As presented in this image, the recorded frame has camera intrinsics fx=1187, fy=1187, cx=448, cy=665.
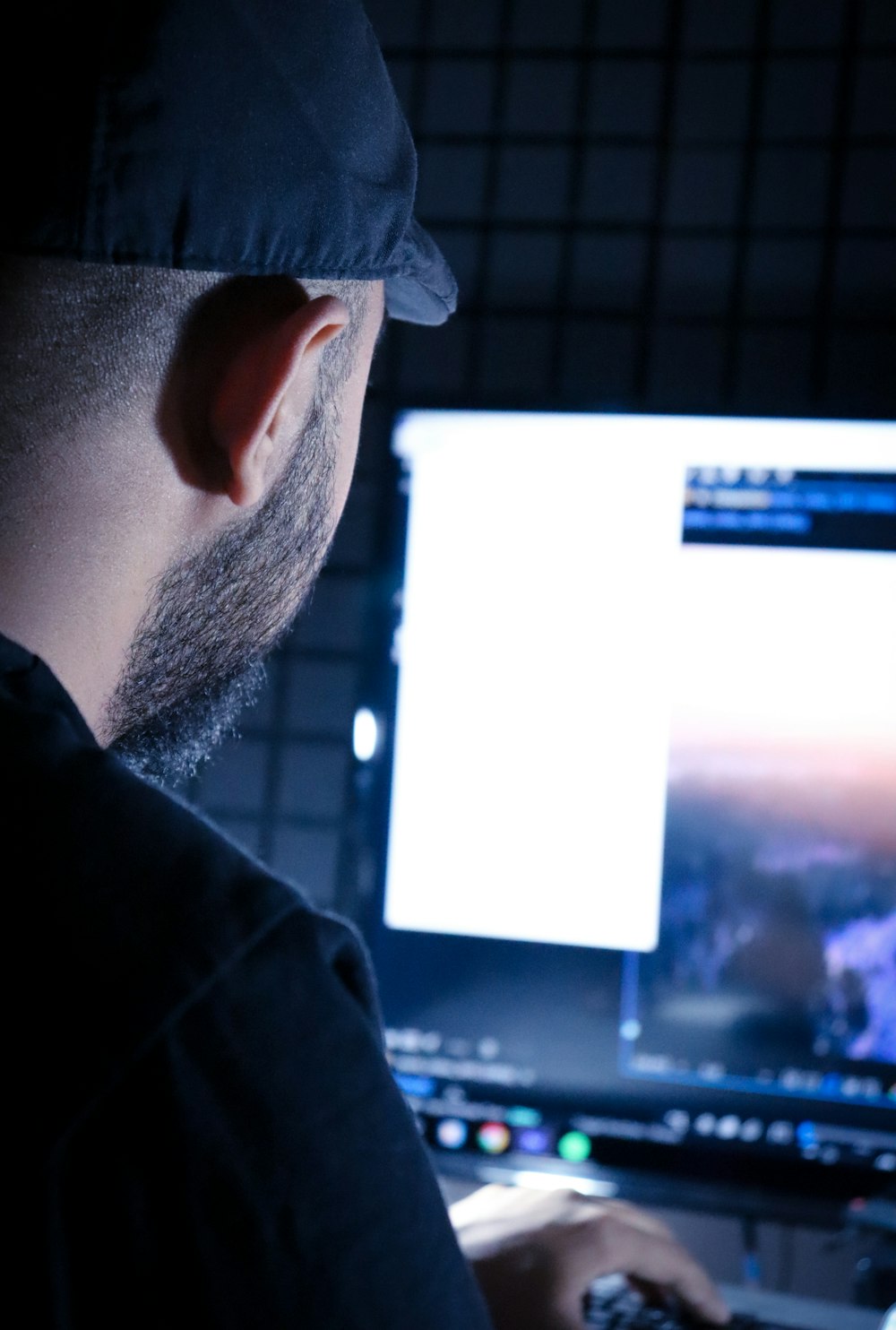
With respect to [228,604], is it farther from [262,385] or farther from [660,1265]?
[660,1265]

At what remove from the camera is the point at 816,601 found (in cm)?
94

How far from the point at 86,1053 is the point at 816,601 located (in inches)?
29.0

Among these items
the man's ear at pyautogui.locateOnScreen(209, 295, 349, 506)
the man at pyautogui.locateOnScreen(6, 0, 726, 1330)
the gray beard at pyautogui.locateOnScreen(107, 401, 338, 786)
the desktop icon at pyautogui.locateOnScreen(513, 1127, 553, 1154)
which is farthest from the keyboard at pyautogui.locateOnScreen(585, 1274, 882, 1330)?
the man's ear at pyautogui.locateOnScreen(209, 295, 349, 506)

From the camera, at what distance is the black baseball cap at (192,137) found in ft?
1.43

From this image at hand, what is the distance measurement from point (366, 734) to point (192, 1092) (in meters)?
0.69

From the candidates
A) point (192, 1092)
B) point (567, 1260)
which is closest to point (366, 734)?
point (567, 1260)

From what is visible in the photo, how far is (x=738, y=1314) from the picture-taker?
792 millimetres

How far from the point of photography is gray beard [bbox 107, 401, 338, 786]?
0.57 m

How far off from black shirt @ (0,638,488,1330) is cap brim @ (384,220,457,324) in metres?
0.29

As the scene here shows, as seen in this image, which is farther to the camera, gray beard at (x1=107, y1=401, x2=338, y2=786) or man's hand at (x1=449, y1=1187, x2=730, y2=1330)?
man's hand at (x1=449, y1=1187, x2=730, y2=1330)

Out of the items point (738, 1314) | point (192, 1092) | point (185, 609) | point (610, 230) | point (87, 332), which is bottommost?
point (738, 1314)

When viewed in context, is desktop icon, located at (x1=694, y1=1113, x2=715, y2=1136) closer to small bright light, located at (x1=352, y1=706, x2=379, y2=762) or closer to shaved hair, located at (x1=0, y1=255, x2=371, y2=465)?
small bright light, located at (x1=352, y1=706, x2=379, y2=762)

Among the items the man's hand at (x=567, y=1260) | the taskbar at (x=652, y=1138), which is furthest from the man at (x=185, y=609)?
the taskbar at (x=652, y=1138)

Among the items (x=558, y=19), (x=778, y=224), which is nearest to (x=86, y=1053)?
(x=778, y=224)
